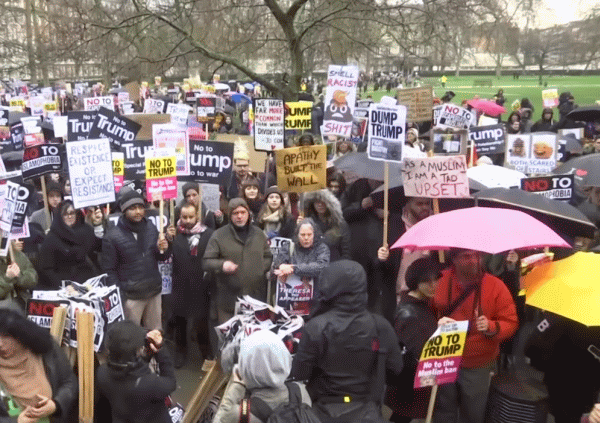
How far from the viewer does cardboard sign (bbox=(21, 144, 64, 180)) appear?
7.02 meters

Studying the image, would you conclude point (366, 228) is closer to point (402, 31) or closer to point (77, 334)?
point (77, 334)

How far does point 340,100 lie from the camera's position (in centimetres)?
1018

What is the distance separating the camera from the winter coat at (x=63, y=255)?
5.70 metres

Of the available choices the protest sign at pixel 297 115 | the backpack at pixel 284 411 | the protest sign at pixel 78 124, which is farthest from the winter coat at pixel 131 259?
the protest sign at pixel 297 115

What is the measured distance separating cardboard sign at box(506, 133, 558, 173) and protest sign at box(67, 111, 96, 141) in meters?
5.13

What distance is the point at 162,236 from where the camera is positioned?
5.71 m

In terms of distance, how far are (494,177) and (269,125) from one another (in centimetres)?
318

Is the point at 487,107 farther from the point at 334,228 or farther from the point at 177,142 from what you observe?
the point at 334,228

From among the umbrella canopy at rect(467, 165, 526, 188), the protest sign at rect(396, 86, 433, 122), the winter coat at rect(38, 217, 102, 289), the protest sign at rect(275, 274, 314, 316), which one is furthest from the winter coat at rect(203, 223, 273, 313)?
the protest sign at rect(396, 86, 433, 122)

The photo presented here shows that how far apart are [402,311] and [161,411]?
1.44 m

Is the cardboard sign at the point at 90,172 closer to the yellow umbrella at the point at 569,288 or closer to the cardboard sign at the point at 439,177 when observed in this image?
the cardboard sign at the point at 439,177

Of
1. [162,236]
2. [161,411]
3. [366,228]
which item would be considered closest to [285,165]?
[366,228]

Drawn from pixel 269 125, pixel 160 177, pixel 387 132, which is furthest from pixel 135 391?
pixel 269 125

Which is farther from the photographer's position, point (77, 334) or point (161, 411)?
point (77, 334)
